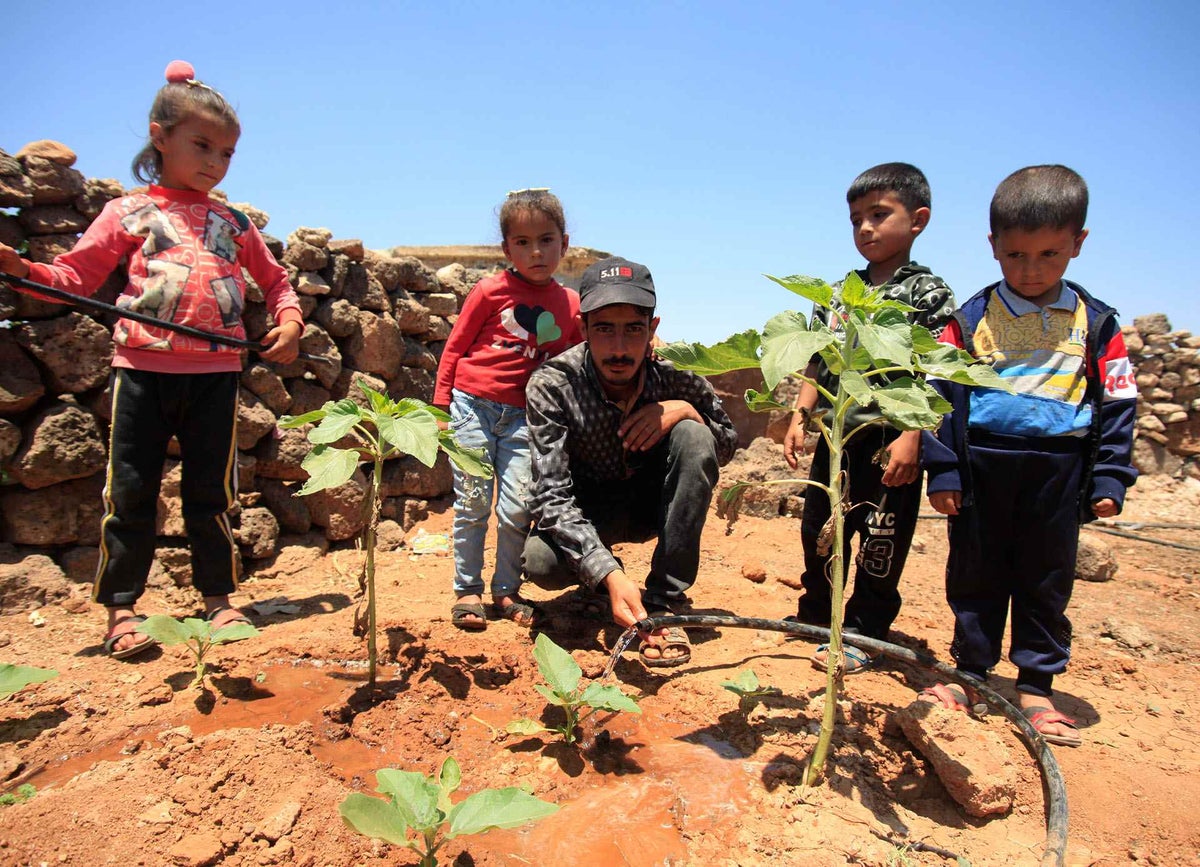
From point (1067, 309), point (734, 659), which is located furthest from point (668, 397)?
point (1067, 309)

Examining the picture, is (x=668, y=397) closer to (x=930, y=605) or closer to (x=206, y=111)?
(x=930, y=605)

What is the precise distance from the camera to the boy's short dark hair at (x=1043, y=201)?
215 cm

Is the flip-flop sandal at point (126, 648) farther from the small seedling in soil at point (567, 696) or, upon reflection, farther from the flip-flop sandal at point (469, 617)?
the small seedling in soil at point (567, 696)

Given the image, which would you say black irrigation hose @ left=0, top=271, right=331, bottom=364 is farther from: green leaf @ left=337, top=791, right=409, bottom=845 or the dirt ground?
green leaf @ left=337, top=791, right=409, bottom=845

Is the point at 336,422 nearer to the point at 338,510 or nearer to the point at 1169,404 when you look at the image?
the point at 338,510

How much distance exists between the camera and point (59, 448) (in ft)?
10.5

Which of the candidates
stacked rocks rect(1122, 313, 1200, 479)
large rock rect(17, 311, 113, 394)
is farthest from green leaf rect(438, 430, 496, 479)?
stacked rocks rect(1122, 313, 1200, 479)

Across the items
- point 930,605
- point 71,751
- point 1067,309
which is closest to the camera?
point 71,751

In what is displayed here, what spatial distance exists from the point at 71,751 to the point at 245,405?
89.7 inches

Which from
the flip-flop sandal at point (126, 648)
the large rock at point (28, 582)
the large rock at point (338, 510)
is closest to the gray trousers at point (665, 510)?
the flip-flop sandal at point (126, 648)

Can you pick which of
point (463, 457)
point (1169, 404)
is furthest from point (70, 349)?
point (1169, 404)

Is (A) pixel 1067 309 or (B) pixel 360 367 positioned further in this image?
(B) pixel 360 367

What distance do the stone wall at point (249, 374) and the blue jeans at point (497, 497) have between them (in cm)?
63

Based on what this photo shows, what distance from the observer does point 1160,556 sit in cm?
513
